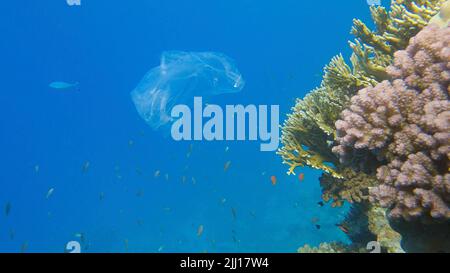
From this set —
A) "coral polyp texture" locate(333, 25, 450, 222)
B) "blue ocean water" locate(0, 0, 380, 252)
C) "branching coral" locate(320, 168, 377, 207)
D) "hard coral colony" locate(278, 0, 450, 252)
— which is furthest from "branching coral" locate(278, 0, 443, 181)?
"blue ocean water" locate(0, 0, 380, 252)

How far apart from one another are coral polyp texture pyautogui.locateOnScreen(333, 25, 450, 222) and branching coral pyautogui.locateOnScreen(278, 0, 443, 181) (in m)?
0.86

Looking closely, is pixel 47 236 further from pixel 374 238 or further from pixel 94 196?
pixel 374 238

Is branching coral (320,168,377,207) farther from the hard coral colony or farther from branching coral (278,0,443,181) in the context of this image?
branching coral (278,0,443,181)

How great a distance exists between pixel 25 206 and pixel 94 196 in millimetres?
18508

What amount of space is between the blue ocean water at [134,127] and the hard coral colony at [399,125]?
58.3 ft

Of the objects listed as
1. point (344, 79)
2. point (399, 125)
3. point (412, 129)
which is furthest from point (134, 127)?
point (412, 129)

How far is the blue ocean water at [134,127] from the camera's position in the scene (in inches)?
1252

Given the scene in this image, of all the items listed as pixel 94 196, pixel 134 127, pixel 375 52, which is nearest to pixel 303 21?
pixel 134 127

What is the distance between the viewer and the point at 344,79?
208 inches

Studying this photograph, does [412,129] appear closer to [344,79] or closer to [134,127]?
[344,79]

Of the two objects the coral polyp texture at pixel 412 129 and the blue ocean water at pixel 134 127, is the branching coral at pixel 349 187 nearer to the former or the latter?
the coral polyp texture at pixel 412 129

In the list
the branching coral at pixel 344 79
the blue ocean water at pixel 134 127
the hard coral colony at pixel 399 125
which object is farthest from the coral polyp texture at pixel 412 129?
the blue ocean water at pixel 134 127

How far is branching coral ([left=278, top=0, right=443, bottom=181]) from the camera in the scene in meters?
4.99

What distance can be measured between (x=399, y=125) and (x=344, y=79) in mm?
1477
